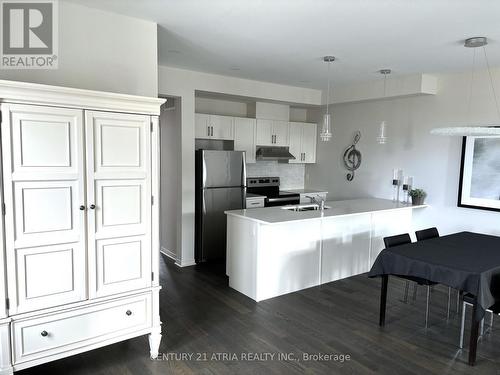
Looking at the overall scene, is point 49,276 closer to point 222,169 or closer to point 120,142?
point 120,142

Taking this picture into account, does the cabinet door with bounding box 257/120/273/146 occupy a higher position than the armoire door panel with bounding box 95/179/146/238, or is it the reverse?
the cabinet door with bounding box 257/120/273/146

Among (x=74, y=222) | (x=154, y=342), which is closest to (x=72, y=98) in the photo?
(x=74, y=222)

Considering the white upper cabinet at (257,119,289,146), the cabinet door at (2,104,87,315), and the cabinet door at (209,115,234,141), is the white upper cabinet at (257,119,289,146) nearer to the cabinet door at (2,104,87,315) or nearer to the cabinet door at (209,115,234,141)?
the cabinet door at (209,115,234,141)

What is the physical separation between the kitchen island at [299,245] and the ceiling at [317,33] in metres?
1.83

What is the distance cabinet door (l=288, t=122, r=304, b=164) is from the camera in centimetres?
657

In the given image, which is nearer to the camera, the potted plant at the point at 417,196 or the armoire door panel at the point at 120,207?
the armoire door panel at the point at 120,207

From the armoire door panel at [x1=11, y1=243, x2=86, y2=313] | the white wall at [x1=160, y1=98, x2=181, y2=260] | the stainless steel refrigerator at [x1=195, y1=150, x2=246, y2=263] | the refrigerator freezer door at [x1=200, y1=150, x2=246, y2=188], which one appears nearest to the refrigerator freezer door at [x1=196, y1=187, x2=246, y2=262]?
the stainless steel refrigerator at [x1=195, y1=150, x2=246, y2=263]

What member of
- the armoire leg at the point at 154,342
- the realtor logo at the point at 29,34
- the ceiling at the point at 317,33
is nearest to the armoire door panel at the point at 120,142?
the realtor logo at the point at 29,34

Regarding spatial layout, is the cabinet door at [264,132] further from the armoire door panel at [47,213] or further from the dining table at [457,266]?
the armoire door panel at [47,213]

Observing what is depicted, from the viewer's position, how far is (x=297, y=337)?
10.6 ft

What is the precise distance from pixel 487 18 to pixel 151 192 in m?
3.01

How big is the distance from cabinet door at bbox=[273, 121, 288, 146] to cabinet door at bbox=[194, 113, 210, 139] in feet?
4.47

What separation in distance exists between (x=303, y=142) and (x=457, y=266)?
415cm

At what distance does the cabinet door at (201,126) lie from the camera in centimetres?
534
